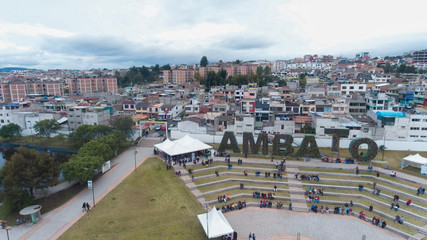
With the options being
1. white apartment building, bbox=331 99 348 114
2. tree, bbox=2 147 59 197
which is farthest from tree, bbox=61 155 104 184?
white apartment building, bbox=331 99 348 114

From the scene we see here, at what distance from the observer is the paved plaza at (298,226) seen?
20797 mm

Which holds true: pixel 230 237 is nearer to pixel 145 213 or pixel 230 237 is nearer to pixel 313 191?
pixel 145 213

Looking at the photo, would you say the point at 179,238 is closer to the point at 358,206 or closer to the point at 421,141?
the point at 358,206

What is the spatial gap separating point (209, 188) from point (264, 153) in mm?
10526

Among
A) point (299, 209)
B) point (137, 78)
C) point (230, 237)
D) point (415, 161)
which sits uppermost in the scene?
point (137, 78)

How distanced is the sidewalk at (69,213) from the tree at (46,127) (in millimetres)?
23284

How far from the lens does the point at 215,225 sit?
19.5 m

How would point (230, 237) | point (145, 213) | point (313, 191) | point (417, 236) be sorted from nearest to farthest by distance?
point (230, 237), point (417, 236), point (145, 213), point (313, 191)

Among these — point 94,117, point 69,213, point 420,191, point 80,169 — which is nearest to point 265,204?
point 420,191

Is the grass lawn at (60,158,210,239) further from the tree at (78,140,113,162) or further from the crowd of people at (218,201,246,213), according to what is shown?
the tree at (78,140,113,162)

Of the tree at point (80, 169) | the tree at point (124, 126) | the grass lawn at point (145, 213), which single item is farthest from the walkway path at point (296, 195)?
the tree at point (124, 126)

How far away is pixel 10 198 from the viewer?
955 inches

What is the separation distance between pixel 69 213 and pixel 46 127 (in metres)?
32.0

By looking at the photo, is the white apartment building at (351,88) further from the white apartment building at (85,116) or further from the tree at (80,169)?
the tree at (80,169)
